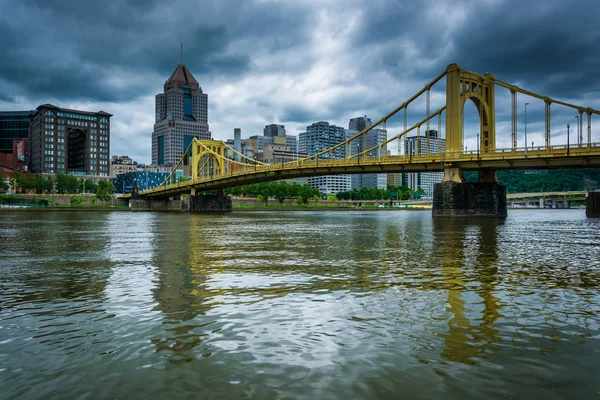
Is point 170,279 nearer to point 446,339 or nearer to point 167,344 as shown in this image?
point 167,344

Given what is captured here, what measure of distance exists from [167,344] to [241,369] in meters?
1.63

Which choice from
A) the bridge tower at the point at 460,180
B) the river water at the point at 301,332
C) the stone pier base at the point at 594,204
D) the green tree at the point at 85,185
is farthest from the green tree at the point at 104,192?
the river water at the point at 301,332

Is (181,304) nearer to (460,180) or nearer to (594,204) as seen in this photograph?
(460,180)

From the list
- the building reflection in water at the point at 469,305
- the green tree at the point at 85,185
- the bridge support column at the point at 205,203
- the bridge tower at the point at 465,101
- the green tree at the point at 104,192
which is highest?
the bridge tower at the point at 465,101

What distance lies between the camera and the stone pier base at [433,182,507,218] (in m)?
66.0

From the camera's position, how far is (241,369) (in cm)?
613

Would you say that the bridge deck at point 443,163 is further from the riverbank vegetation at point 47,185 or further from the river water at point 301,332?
the riverbank vegetation at point 47,185

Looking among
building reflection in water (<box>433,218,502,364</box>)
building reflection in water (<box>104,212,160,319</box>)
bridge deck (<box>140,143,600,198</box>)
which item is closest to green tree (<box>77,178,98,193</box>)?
bridge deck (<box>140,143,600,198</box>)

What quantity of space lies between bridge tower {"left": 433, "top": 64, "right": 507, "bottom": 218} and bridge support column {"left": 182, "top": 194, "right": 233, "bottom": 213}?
2293 inches

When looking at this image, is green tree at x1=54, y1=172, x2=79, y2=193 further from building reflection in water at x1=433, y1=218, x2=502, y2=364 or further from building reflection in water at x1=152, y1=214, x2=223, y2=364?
building reflection in water at x1=433, y1=218, x2=502, y2=364

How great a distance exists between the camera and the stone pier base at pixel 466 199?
6600cm

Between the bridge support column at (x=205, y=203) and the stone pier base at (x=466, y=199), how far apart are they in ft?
192

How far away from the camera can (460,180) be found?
218ft

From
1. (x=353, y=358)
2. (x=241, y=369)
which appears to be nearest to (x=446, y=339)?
(x=353, y=358)
